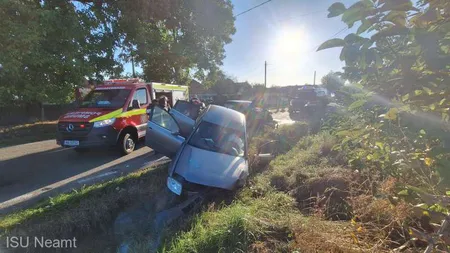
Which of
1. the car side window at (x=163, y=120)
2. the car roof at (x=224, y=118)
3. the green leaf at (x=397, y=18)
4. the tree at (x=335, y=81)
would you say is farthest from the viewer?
the car side window at (x=163, y=120)

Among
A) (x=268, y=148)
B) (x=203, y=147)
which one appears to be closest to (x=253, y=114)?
(x=268, y=148)

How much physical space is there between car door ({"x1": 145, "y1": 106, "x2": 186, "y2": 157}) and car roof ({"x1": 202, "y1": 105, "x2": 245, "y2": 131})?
0.70 m

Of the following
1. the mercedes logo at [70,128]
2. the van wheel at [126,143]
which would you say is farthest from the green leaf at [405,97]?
the mercedes logo at [70,128]

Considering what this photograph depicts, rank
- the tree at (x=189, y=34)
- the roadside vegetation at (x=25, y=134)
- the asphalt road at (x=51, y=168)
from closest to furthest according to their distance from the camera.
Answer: the asphalt road at (x=51, y=168), the roadside vegetation at (x=25, y=134), the tree at (x=189, y=34)

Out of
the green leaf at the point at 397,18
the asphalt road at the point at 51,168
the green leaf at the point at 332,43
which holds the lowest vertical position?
the asphalt road at the point at 51,168

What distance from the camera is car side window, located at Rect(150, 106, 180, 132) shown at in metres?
5.35

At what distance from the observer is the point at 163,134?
5.23 metres

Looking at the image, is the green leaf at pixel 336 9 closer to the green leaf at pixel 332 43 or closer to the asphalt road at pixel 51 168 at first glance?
the green leaf at pixel 332 43

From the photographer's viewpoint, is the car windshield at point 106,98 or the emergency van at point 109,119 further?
the car windshield at point 106,98

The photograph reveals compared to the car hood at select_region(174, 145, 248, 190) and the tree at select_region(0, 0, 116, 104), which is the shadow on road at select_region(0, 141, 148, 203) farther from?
the tree at select_region(0, 0, 116, 104)

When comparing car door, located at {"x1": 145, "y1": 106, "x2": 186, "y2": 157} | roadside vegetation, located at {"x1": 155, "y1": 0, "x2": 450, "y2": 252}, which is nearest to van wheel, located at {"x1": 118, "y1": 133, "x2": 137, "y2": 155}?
car door, located at {"x1": 145, "y1": 106, "x2": 186, "y2": 157}

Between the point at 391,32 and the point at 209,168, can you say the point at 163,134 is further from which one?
the point at 391,32

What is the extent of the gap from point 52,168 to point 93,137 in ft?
3.83

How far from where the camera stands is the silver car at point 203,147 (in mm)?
3865
